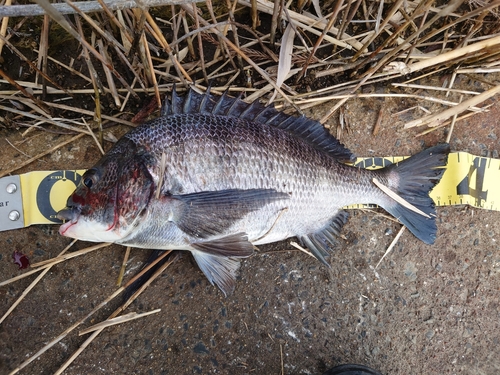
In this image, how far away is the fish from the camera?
Answer: 6.68 feet

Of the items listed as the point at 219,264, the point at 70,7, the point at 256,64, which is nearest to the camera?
the point at 70,7

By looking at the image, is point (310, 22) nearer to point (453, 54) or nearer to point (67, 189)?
point (453, 54)

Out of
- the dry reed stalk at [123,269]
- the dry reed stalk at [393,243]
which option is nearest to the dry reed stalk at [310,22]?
the dry reed stalk at [393,243]

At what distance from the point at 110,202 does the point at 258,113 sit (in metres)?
1.06

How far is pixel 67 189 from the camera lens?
8.24 feet

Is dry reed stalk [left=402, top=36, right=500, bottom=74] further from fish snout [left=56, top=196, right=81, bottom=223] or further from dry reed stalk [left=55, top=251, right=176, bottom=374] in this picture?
fish snout [left=56, top=196, right=81, bottom=223]

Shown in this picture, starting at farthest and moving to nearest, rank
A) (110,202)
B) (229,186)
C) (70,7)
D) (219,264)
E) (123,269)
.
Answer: (123,269)
(219,264)
(229,186)
(110,202)
(70,7)

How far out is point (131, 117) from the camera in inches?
102

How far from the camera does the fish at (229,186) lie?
204cm

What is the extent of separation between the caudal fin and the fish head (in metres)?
1.61

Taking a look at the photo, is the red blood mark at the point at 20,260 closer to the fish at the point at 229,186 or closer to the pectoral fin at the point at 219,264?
the fish at the point at 229,186

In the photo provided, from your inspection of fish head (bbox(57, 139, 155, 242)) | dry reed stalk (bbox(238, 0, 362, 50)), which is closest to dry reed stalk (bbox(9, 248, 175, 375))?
fish head (bbox(57, 139, 155, 242))

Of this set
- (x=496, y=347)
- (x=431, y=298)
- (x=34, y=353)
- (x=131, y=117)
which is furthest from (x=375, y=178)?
(x=34, y=353)

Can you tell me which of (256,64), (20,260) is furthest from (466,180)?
(20,260)
